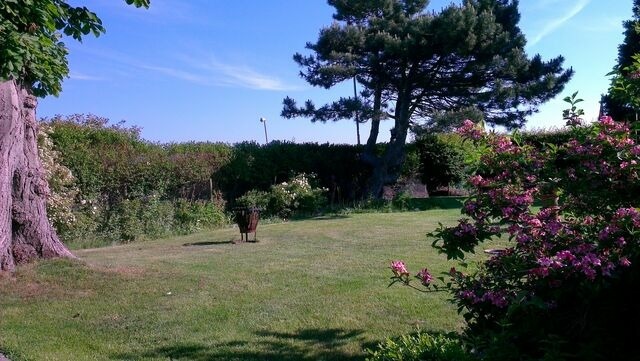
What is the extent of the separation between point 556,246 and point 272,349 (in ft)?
8.75

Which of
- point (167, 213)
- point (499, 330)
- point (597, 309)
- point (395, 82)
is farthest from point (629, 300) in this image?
point (395, 82)

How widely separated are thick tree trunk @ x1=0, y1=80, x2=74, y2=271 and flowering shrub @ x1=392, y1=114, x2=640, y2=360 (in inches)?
247

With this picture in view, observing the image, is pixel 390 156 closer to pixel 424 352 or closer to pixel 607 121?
pixel 607 121

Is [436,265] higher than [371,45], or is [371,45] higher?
[371,45]

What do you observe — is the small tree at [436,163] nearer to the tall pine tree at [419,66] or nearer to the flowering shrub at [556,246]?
the tall pine tree at [419,66]

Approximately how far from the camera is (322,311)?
6242 mm

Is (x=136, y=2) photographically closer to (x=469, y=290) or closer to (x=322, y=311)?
(x=322, y=311)

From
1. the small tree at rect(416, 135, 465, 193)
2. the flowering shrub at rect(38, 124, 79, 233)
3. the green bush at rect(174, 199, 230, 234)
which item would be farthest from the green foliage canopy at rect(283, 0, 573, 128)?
the flowering shrub at rect(38, 124, 79, 233)

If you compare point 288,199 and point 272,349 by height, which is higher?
point 288,199

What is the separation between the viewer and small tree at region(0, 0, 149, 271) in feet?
22.9

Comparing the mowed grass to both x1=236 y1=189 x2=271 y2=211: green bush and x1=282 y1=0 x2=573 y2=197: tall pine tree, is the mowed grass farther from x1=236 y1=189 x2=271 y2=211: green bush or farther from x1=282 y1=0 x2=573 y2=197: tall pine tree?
x1=282 y1=0 x2=573 y2=197: tall pine tree

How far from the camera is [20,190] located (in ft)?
27.5

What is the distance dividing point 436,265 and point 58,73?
599 cm

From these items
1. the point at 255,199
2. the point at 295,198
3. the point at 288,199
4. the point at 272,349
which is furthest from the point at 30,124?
the point at 295,198
